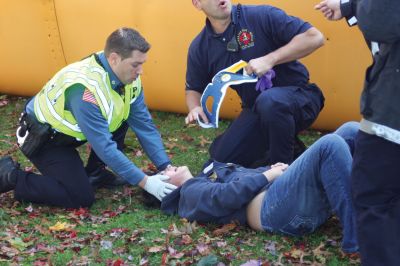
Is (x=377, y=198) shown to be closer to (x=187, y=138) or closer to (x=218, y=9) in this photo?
(x=218, y=9)

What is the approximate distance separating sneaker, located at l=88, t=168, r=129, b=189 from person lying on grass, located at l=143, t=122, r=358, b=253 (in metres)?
1.01

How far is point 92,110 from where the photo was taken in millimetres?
4391

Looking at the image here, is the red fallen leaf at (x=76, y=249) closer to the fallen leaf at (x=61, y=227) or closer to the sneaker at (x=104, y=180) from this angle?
the fallen leaf at (x=61, y=227)

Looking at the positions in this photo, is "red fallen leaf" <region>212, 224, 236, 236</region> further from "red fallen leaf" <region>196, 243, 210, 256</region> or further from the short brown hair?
the short brown hair

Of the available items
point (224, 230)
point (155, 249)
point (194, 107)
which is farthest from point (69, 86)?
point (224, 230)

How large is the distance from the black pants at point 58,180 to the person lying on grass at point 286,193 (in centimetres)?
84

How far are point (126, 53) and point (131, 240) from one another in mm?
1309

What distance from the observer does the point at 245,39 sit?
16.4ft

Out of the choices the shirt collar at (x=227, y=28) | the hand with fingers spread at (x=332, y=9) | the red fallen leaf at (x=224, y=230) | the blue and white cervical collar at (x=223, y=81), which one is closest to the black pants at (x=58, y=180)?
the blue and white cervical collar at (x=223, y=81)

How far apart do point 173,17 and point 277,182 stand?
277 cm

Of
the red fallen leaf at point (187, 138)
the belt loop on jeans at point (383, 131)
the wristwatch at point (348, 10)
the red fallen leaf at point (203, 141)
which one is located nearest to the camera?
the belt loop on jeans at point (383, 131)

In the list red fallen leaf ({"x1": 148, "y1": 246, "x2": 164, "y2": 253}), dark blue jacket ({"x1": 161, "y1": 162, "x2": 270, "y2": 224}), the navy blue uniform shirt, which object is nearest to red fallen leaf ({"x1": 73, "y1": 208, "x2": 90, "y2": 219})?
dark blue jacket ({"x1": 161, "y1": 162, "x2": 270, "y2": 224})

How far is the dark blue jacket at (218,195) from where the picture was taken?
374 cm

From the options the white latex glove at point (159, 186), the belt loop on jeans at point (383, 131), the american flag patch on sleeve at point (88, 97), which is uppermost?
the belt loop on jeans at point (383, 131)
